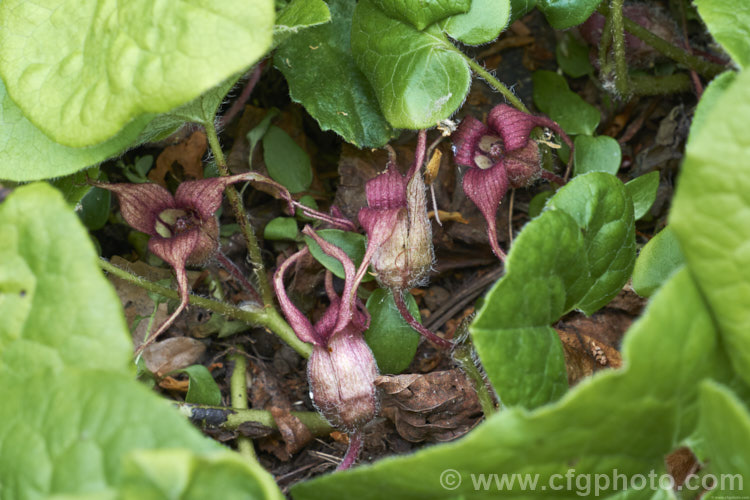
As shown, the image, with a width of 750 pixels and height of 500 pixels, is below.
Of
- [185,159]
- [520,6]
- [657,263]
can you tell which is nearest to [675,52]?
[520,6]

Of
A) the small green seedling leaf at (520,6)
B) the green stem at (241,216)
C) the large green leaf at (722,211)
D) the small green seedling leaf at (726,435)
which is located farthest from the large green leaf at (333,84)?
the small green seedling leaf at (726,435)

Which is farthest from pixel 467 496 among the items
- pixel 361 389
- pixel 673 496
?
pixel 361 389

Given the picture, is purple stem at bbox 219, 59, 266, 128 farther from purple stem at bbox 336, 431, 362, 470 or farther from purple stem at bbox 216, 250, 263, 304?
purple stem at bbox 336, 431, 362, 470

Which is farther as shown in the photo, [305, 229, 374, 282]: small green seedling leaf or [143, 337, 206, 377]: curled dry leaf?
[143, 337, 206, 377]: curled dry leaf

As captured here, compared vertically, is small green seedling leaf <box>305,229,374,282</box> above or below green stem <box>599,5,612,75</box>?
below

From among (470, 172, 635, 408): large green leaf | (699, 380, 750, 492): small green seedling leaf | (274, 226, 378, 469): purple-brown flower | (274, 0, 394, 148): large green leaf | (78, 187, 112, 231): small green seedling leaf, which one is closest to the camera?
(699, 380, 750, 492): small green seedling leaf

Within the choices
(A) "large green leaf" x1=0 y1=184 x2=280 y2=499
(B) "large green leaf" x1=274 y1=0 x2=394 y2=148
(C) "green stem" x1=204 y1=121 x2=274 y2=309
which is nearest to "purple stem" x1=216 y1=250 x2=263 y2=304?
(C) "green stem" x1=204 y1=121 x2=274 y2=309

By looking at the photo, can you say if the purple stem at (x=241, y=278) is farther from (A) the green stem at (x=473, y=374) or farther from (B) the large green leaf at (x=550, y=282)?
(B) the large green leaf at (x=550, y=282)
